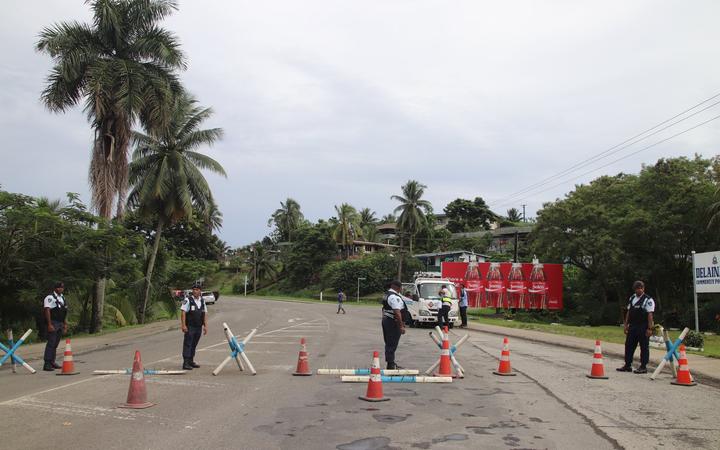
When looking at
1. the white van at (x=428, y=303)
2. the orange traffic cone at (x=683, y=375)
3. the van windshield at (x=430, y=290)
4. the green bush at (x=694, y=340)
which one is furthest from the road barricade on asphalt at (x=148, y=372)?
the van windshield at (x=430, y=290)

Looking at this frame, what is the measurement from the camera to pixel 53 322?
12.0 metres

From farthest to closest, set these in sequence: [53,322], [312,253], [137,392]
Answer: [312,253]
[53,322]
[137,392]

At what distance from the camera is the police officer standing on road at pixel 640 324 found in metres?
11.4

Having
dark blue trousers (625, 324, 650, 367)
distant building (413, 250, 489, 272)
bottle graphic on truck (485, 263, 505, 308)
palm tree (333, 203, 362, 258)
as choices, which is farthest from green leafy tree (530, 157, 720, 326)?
palm tree (333, 203, 362, 258)

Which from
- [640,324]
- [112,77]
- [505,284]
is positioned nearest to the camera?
[640,324]

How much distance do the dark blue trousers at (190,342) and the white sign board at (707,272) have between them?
1616 centimetres

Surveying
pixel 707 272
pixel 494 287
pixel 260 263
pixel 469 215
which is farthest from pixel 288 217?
pixel 707 272

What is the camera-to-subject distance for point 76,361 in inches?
544

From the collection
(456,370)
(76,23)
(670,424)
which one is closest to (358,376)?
(456,370)

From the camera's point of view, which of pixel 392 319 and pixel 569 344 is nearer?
pixel 392 319

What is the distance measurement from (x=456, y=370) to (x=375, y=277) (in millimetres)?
61038

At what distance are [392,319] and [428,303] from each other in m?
14.3

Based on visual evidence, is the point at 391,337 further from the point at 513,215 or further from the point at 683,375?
the point at 513,215

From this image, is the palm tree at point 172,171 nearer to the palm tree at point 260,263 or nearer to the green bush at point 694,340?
the green bush at point 694,340
